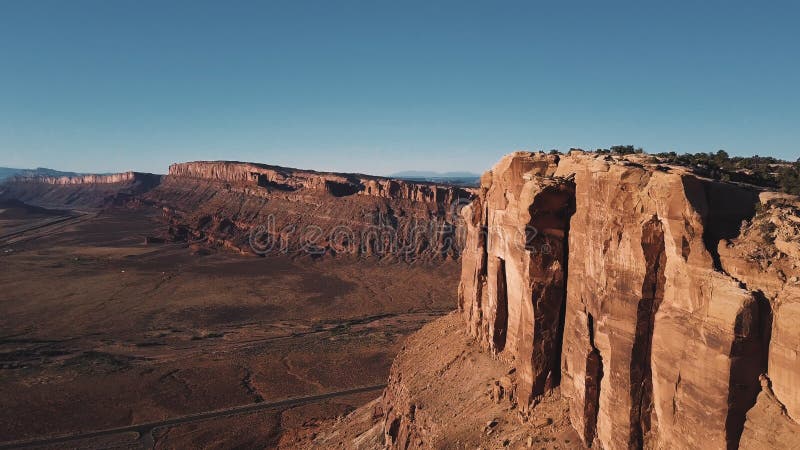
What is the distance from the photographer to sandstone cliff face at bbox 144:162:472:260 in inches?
3996

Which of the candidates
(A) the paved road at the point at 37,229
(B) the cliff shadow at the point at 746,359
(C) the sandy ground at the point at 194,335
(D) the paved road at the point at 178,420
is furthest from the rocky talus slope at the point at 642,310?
(A) the paved road at the point at 37,229

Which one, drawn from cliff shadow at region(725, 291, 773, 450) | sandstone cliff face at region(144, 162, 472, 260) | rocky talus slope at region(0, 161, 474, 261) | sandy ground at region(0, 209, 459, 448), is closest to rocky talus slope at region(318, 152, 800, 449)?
cliff shadow at region(725, 291, 773, 450)

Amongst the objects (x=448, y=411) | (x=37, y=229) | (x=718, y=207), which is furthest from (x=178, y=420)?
(x=37, y=229)

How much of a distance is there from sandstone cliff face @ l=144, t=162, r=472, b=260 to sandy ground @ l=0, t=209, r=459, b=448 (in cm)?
710

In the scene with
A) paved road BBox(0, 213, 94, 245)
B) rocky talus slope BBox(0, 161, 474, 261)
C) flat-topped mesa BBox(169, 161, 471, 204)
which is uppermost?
flat-topped mesa BBox(169, 161, 471, 204)

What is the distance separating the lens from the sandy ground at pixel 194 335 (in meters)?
35.6

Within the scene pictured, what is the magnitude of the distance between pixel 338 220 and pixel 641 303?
98.5m

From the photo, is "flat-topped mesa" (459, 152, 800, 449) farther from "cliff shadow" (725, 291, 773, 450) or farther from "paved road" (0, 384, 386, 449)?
"paved road" (0, 384, 386, 449)

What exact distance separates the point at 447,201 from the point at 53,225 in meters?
131

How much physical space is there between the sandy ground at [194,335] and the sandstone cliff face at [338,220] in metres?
7.10

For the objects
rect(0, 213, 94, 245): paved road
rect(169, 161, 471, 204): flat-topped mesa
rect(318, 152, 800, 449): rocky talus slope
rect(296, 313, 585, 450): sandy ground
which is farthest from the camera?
rect(0, 213, 94, 245): paved road

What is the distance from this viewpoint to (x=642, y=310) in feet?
42.0

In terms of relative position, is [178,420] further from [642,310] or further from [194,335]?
[642,310]

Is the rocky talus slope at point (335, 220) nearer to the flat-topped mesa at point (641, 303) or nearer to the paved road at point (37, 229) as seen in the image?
the paved road at point (37, 229)
